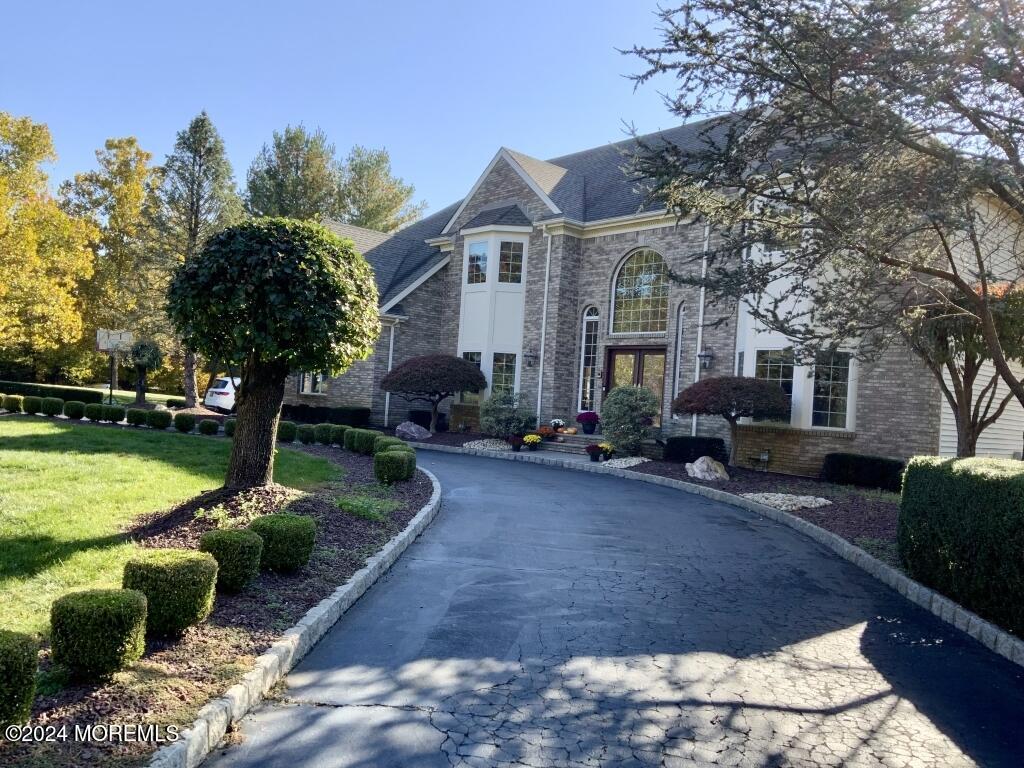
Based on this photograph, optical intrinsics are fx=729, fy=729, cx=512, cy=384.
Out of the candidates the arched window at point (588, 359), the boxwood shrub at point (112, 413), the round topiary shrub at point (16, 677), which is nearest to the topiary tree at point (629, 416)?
the arched window at point (588, 359)

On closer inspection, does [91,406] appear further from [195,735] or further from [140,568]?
[195,735]

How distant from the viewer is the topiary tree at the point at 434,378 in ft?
69.5

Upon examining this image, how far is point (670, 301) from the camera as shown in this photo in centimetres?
2014

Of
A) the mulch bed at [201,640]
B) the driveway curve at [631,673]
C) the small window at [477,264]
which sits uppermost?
the small window at [477,264]

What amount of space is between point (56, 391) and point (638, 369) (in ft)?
71.1

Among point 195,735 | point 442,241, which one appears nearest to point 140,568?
point 195,735

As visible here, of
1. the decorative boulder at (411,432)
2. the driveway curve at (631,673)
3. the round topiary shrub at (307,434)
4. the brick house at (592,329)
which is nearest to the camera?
the driveway curve at (631,673)

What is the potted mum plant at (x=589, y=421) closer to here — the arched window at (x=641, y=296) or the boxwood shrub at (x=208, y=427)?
the arched window at (x=641, y=296)

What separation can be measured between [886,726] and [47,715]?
4.33 meters

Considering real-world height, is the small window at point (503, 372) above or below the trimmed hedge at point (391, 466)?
above

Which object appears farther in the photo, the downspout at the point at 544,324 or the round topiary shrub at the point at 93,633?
the downspout at the point at 544,324

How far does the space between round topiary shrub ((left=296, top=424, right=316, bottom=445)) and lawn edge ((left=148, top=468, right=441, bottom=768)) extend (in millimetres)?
11250

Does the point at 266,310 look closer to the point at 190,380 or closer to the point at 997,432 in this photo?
the point at 997,432

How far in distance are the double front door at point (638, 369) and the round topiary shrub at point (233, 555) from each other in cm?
1545
